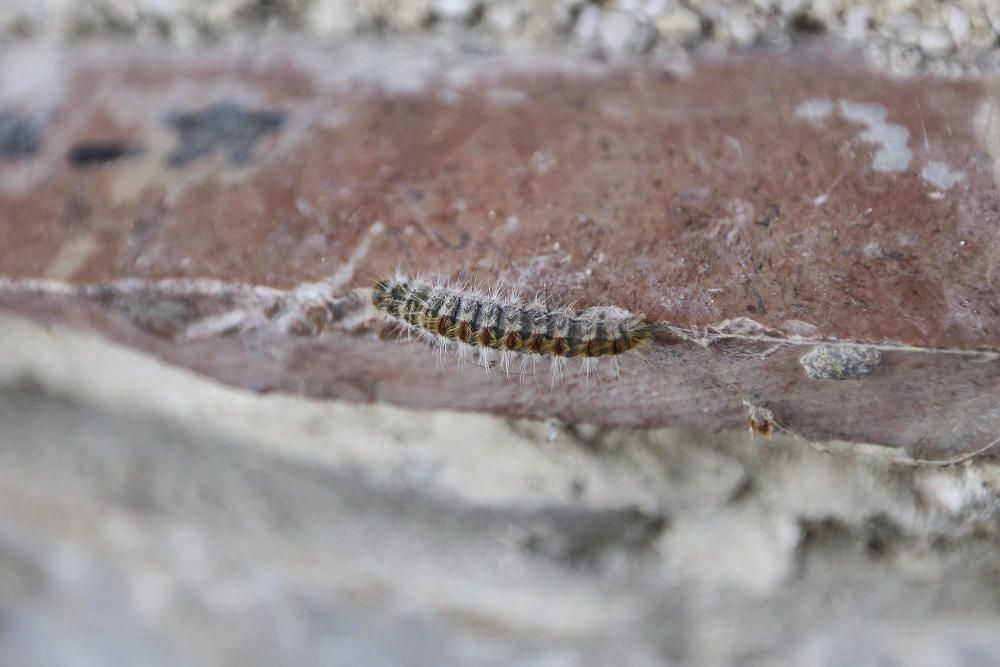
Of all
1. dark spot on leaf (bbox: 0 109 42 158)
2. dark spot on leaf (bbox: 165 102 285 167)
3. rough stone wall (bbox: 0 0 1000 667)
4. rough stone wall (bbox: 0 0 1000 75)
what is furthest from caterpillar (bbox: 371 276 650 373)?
dark spot on leaf (bbox: 0 109 42 158)

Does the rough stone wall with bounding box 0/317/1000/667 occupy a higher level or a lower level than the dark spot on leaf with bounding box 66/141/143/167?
lower

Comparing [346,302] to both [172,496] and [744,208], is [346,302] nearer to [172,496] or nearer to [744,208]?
[744,208]

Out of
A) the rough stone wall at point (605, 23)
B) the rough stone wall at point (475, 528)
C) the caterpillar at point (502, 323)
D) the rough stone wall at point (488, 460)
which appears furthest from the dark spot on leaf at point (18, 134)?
the caterpillar at point (502, 323)

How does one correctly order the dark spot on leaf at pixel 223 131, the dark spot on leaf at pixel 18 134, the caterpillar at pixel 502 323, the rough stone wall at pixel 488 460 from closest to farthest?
the caterpillar at pixel 502 323
the rough stone wall at pixel 488 460
the dark spot on leaf at pixel 223 131
the dark spot on leaf at pixel 18 134

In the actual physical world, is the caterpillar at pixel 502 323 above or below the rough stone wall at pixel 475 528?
above

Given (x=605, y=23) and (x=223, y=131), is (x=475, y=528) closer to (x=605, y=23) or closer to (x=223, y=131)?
(x=223, y=131)

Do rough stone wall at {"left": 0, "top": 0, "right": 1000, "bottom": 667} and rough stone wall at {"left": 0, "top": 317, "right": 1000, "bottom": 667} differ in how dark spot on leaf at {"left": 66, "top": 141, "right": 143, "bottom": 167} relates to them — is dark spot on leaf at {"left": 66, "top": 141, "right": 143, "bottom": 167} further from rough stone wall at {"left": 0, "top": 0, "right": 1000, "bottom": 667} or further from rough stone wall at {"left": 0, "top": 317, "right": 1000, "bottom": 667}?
rough stone wall at {"left": 0, "top": 317, "right": 1000, "bottom": 667}

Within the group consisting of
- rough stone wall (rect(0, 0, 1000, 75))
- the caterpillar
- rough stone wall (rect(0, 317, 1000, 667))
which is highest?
rough stone wall (rect(0, 0, 1000, 75))

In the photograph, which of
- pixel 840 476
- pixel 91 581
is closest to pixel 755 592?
pixel 840 476

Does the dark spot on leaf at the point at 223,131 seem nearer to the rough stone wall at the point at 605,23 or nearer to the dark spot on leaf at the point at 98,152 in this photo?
the dark spot on leaf at the point at 98,152
